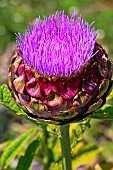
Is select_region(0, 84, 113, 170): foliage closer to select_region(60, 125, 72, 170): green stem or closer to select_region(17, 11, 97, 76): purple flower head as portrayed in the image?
select_region(60, 125, 72, 170): green stem

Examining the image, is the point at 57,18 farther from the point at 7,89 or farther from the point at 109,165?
the point at 109,165

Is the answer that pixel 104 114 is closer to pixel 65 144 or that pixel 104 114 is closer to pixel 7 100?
pixel 65 144

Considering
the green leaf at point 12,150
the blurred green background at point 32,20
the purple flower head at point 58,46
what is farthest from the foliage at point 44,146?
the blurred green background at point 32,20

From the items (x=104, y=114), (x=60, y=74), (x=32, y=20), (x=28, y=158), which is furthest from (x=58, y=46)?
(x=32, y=20)

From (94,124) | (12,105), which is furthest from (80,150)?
(94,124)

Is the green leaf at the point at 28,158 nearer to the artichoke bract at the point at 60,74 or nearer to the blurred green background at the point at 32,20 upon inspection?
the artichoke bract at the point at 60,74
